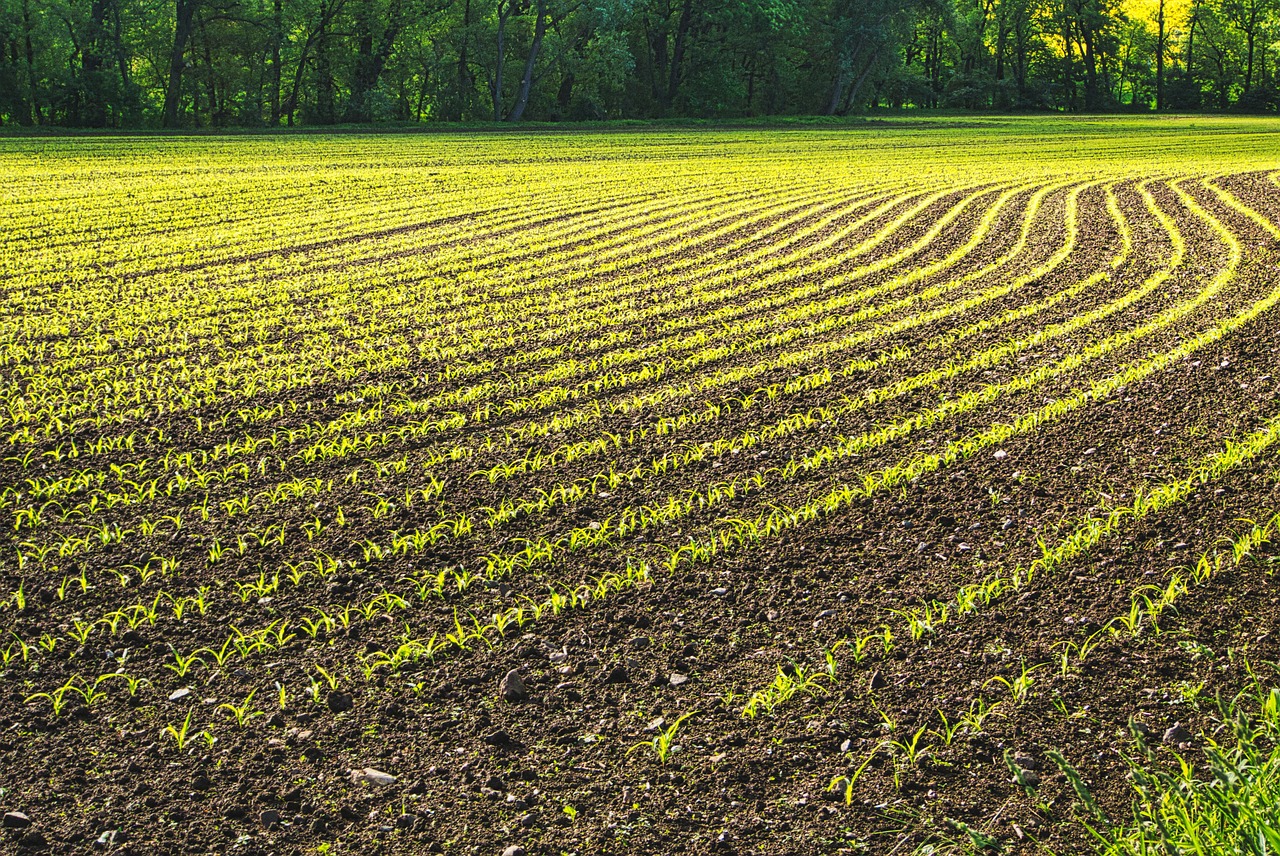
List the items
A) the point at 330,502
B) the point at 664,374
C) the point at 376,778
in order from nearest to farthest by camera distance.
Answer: the point at 376,778, the point at 330,502, the point at 664,374

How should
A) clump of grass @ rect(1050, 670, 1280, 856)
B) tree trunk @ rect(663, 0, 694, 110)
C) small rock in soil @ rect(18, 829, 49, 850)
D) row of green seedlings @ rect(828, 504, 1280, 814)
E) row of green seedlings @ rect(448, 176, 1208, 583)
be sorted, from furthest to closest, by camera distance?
tree trunk @ rect(663, 0, 694, 110), row of green seedlings @ rect(448, 176, 1208, 583), row of green seedlings @ rect(828, 504, 1280, 814), small rock in soil @ rect(18, 829, 49, 850), clump of grass @ rect(1050, 670, 1280, 856)

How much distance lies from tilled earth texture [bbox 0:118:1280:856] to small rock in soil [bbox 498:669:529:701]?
0.6 inches

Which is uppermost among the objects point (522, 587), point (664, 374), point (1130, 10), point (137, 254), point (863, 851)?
point (1130, 10)

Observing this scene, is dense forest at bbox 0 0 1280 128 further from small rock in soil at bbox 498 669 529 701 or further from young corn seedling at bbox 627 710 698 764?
young corn seedling at bbox 627 710 698 764

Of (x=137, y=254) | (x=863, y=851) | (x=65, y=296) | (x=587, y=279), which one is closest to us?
(x=863, y=851)

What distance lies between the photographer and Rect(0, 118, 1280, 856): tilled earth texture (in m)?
3.75

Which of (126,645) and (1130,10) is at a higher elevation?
(1130,10)

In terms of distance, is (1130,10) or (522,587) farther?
(1130,10)

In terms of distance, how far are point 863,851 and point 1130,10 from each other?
358ft

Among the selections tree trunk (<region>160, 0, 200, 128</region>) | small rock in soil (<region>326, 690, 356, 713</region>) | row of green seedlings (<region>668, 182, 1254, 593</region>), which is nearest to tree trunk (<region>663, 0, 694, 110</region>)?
tree trunk (<region>160, 0, 200, 128</region>)

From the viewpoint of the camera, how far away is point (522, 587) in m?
5.23

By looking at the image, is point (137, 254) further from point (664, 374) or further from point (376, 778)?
point (376, 778)

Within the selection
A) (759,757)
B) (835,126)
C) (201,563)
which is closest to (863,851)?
(759,757)

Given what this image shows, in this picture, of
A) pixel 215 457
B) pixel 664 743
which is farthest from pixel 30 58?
pixel 664 743
